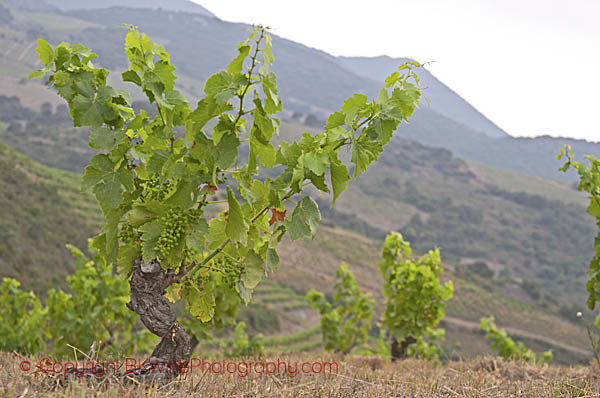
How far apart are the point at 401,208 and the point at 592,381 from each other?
97.0m

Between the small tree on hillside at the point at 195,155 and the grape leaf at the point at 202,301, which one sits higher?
the small tree on hillside at the point at 195,155

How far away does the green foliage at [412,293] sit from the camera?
22.7 feet

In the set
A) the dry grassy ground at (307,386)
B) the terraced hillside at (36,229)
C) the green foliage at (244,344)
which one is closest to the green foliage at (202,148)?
the dry grassy ground at (307,386)

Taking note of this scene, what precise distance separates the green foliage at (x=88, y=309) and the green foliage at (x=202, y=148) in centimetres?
541

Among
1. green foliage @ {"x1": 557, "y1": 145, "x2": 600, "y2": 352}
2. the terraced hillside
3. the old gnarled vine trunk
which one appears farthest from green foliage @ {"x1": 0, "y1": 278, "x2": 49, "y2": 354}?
the terraced hillside

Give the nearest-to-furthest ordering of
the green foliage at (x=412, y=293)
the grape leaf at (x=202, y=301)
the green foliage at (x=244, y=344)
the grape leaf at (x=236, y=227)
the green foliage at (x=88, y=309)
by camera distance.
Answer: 1. the grape leaf at (x=236, y=227)
2. the grape leaf at (x=202, y=301)
3. the green foliage at (x=412, y=293)
4. the green foliage at (x=88, y=309)
5. the green foliage at (x=244, y=344)

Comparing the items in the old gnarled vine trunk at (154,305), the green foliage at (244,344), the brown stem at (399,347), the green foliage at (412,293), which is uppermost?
the old gnarled vine trunk at (154,305)

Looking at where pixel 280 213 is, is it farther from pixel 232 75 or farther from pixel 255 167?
pixel 232 75

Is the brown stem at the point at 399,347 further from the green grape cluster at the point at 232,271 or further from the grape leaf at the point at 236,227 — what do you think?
the grape leaf at the point at 236,227

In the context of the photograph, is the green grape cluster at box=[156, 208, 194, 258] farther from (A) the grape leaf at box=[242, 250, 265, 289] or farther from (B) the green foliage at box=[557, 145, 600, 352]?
(B) the green foliage at box=[557, 145, 600, 352]

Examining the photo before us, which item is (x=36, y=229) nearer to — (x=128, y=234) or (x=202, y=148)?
(x=128, y=234)

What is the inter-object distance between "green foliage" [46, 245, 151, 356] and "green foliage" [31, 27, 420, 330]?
17.8ft

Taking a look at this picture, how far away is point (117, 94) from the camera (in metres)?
2.15

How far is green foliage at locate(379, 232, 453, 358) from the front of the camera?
6.92 m
